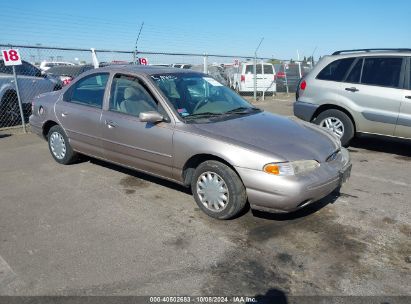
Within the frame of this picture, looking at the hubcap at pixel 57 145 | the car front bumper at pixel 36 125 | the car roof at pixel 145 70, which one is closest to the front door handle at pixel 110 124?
the car roof at pixel 145 70

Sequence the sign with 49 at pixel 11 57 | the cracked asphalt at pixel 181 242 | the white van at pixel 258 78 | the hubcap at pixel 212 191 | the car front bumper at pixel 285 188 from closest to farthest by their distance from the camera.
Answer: the cracked asphalt at pixel 181 242 → the car front bumper at pixel 285 188 → the hubcap at pixel 212 191 → the sign with 49 at pixel 11 57 → the white van at pixel 258 78

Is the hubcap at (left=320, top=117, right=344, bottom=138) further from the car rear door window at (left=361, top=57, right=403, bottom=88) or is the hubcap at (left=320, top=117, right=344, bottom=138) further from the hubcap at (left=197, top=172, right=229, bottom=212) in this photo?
the hubcap at (left=197, top=172, right=229, bottom=212)

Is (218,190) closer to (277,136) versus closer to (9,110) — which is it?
(277,136)

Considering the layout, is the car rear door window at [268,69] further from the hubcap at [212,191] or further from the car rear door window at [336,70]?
the hubcap at [212,191]

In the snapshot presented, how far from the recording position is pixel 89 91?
539 cm

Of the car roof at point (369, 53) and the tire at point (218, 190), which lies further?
the car roof at point (369, 53)

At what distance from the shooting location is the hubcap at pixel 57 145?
5.87 metres

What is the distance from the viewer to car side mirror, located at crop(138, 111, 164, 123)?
424 centimetres

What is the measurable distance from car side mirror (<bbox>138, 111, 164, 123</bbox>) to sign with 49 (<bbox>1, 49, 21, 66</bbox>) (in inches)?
198

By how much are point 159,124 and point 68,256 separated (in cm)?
172

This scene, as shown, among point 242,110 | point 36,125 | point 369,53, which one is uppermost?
point 369,53

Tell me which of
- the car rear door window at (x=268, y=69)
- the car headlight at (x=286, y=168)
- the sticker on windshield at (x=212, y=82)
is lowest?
the car headlight at (x=286, y=168)

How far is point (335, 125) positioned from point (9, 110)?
7315 mm

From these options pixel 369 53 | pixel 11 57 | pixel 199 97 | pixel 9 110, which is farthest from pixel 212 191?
pixel 9 110
